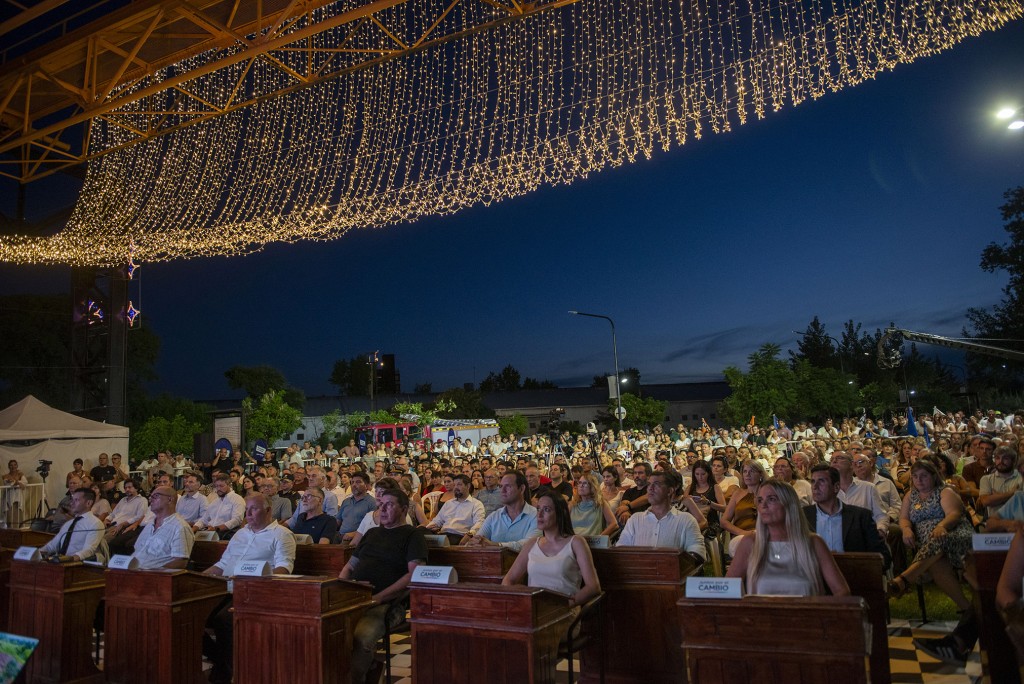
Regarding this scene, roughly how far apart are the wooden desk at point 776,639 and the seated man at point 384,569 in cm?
209

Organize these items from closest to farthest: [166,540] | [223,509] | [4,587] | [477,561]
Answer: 1. [477,561]
2. [166,540]
3. [4,587]
4. [223,509]

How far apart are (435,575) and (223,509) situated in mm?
5613

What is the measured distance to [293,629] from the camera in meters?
4.04

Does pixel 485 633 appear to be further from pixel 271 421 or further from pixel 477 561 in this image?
pixel 271 421

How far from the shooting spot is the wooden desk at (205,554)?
6.35 metres

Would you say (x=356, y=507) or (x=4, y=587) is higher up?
(x=356, y=507)

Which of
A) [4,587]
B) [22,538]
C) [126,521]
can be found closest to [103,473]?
[126,521]

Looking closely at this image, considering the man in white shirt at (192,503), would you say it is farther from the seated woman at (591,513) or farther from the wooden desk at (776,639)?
the wooden desk at (776,639)

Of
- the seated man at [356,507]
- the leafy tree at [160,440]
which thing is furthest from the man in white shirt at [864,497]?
the leafy tree at [160,440]

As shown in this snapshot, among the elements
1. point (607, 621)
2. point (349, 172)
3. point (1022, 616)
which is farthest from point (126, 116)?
point (1022, 616)

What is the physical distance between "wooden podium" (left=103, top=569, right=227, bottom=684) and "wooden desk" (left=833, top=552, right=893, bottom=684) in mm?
4294

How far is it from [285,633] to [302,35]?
763cm

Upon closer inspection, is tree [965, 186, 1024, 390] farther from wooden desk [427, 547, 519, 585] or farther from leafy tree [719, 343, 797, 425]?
wooden desk [427, 547, 519, 585]

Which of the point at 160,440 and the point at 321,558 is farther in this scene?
the point at 160,440
